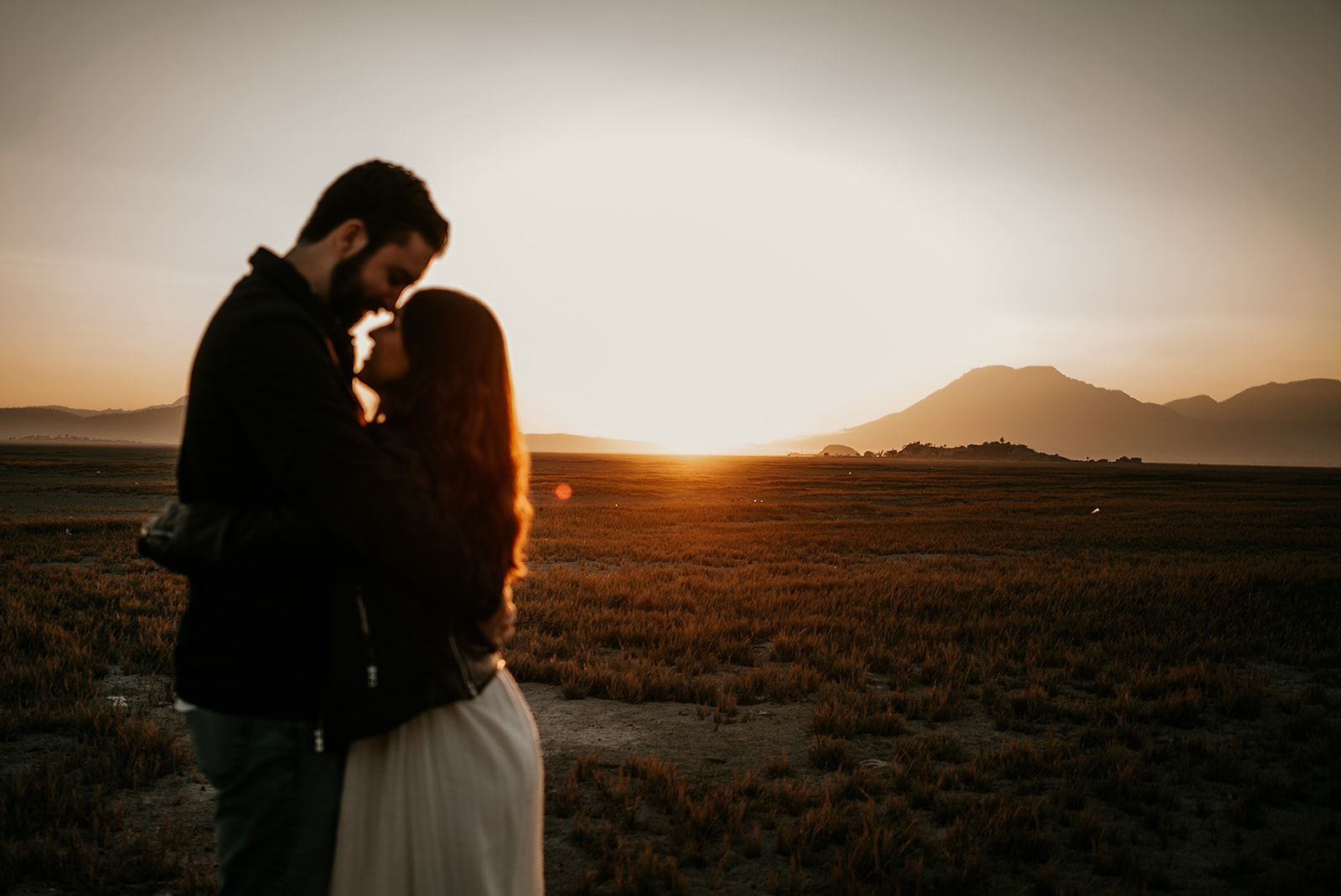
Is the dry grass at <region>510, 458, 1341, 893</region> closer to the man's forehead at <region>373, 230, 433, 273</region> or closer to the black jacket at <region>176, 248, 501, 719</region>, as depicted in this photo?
the black jacket at <region>176, 248, 501, 719</region>

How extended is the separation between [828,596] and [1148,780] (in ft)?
21.7

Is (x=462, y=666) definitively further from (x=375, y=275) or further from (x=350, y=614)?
(x=375, y=275)

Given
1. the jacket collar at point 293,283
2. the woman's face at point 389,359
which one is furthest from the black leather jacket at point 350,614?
the jacket collar at point 293,283

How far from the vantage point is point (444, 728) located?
5.83 feet

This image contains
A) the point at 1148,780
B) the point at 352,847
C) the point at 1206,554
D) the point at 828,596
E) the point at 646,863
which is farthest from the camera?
the point at 1206,554

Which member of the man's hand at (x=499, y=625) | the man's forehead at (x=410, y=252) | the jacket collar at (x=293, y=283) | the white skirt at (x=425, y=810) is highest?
the man's forehead at (x=410, y=252)

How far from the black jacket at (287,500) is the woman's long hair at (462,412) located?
0.45 ft

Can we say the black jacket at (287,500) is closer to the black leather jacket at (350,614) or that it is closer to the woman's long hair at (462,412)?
the black leather jacket at (350,614)

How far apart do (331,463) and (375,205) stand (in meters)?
0.80

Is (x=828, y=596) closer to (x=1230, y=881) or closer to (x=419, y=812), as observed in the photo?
(x=1230, y=881)

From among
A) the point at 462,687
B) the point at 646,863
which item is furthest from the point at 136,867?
the point at 462,687

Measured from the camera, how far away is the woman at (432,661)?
63.4 inches

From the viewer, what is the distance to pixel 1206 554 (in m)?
18.6

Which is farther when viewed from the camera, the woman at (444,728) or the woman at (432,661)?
the woman at (444,728)
